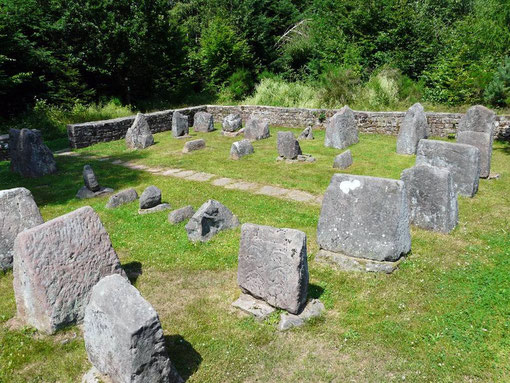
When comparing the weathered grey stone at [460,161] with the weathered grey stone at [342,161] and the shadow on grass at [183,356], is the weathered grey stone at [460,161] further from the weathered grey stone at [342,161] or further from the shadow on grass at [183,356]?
the shadow on grass at [183,356]

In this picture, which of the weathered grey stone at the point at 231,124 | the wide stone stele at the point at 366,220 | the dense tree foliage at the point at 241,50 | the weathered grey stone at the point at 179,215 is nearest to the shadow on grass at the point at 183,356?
the wide stone stele at the point at 366,220

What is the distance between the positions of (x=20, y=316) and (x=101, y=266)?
117 cm

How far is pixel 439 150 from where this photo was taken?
9.03 meters

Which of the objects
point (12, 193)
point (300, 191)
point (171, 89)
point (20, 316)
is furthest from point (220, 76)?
point (20, 316)

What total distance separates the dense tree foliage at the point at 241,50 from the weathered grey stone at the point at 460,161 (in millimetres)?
8289

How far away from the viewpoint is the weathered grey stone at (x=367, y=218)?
5.82m

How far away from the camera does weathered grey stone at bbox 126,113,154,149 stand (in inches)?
608

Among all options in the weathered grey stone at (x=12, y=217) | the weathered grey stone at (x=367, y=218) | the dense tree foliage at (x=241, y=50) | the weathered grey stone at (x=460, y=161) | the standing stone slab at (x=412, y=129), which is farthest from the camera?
the dense tree foliage at (x=241, y=50)

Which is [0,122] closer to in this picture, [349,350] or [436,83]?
[349,350]

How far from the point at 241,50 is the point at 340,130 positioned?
1599cm

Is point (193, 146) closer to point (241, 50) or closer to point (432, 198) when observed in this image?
point (432, 198)

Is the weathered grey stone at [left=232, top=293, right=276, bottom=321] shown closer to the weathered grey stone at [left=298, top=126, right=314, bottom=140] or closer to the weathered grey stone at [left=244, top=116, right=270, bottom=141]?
the weathered grey stone at [left=298, top=126, right=314, bottom=140]

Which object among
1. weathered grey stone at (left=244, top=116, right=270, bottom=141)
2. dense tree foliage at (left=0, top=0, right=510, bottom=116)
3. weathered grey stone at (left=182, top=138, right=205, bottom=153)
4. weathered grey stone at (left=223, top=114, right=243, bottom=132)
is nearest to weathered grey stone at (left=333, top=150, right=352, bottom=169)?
weathered grey stone at (left=244, top=116, right=270, bottom=141)

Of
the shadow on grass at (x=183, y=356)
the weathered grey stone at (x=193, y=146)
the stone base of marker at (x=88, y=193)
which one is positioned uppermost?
the weathered grey stone at (x=193, y=146)
